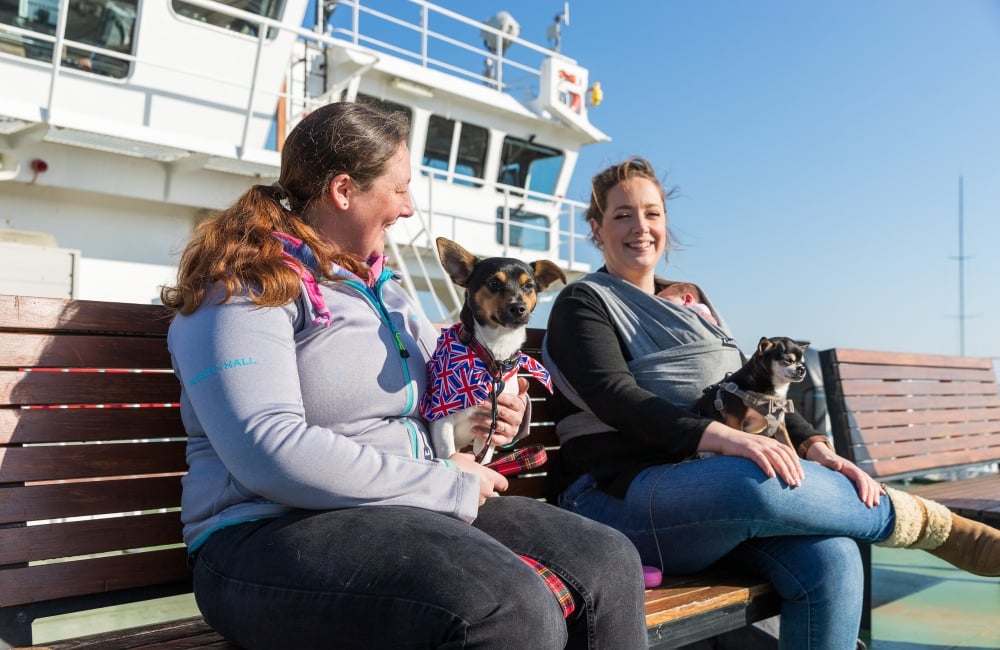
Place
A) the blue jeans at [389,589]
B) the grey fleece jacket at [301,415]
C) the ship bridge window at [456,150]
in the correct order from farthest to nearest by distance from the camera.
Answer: the ship bridge window at [456,150] < the grey fleece jacket at [301,415] < the blue jeans at [389,589]

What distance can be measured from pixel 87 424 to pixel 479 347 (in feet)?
3.18

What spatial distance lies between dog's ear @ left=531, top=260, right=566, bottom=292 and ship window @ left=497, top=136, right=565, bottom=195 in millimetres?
8327

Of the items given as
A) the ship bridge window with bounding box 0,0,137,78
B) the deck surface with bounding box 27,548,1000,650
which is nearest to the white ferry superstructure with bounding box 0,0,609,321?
the ship bridge window with bounding box 0,0,137,78

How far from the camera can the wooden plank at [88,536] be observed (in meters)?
1.80

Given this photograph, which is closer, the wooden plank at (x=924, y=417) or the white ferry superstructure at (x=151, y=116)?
the wooden plank at (x=924, y=417)

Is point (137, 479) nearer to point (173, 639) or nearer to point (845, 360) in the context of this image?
point (173, 639)

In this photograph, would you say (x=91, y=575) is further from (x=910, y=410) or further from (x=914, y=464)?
(x=910, y=410)

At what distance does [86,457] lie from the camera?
1920 millimetres

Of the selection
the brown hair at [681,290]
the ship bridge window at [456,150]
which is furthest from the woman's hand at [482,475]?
the ship bridge window at [456,150]

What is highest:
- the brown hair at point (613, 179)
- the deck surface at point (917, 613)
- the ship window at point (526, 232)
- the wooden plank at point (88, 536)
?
the ship window at point (526, 232)

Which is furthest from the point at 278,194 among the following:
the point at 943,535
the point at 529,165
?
the point at 529,165

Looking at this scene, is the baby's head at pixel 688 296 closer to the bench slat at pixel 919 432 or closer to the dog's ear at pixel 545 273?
the dog's ear at pixel 545 273

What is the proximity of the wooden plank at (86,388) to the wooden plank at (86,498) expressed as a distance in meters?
0.19

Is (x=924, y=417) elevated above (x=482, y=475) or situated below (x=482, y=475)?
above
